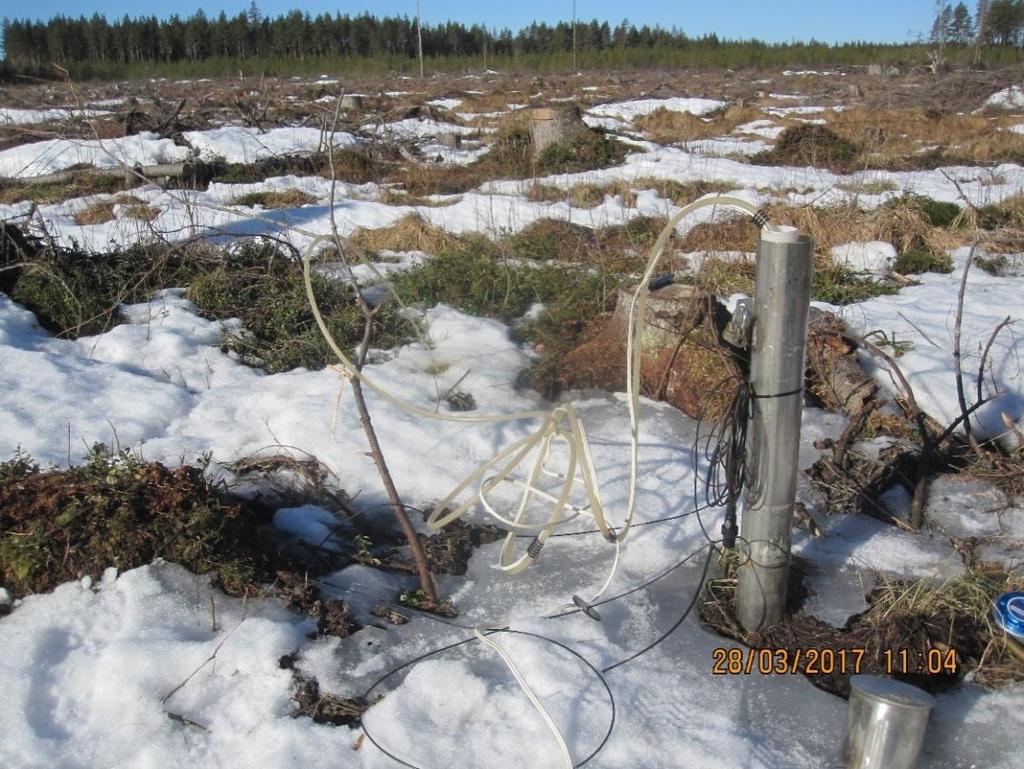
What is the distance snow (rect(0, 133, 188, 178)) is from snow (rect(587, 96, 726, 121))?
9.99 m

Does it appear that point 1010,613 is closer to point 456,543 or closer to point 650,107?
point 456,543

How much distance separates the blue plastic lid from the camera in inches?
95.8

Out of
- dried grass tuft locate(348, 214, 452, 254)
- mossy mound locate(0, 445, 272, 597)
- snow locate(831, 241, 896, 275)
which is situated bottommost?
mossy mound locate(0, 445, 272, 597)

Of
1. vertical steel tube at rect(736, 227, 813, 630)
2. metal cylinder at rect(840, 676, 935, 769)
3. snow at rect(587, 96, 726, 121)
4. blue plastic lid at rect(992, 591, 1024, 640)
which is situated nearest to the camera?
metal cylinder at rect(840, 676, 935, 769)

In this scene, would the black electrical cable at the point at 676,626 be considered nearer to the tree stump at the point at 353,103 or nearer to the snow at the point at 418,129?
the snow at the point at 418,129

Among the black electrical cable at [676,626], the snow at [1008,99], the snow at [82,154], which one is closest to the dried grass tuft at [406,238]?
the black electrical cable at [676,626]

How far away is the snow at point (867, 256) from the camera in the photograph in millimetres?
6457

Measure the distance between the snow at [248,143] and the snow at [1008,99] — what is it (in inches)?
648

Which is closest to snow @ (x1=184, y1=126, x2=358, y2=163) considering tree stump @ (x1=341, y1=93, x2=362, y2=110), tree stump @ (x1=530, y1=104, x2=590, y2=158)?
tree stump @ (x1=530, y1=104, x2=590, y2=158)

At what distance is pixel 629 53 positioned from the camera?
185ft

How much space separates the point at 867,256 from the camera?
6633 millimetres

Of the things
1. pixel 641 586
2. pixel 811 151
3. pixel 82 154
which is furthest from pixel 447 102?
pixel 641 586

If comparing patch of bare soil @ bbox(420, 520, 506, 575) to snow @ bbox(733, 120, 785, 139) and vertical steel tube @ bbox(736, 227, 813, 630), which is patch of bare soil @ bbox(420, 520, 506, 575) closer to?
vertical steel tube @ bbox(736, 227, 813, 630)

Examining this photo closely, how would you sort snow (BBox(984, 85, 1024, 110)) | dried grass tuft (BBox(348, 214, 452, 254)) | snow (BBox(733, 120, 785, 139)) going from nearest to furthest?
dried grass tuft (BBox(348, 214, 452, 254)) < snow (BBox(733, 120, 785, 139)) < snow (BBox(984, 85, 1024, 110))
